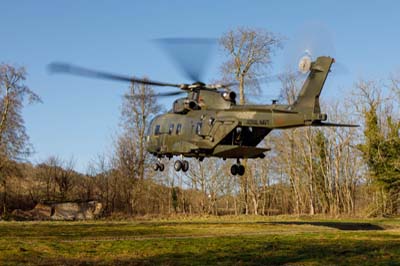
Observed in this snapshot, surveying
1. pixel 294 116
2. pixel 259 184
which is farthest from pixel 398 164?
pixel 294 116

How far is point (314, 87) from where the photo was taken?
20750 millimetres

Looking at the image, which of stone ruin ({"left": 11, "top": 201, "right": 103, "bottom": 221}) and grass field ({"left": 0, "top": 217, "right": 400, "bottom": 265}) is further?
stone ruin ({"left": 11, "top": 201, "right": 103, "bottom": 221})

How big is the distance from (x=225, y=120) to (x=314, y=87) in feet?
12.4

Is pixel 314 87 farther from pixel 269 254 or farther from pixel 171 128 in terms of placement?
pixel 269 254

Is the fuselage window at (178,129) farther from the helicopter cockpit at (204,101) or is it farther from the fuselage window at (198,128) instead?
the fuselage window at (198,128)

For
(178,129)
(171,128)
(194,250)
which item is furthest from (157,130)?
(194,250)

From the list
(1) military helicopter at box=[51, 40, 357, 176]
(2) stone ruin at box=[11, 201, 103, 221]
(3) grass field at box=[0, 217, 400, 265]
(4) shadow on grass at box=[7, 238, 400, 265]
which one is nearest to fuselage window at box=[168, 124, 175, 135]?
(1) military helicopter at box=[51, 40, 357, 176]

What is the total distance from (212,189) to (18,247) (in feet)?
107

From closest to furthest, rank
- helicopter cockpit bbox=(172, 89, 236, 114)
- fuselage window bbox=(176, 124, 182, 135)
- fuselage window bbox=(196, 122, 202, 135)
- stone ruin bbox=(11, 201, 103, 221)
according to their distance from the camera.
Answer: helicopter cockpit bbox=(172, 89, 236, 114)
fuselage window bbox=(196, 122, 202, 135)
fuselage window bbox=(176, 124, 182, 135)
stone ruin bbox=(11, 201, 103, 221)

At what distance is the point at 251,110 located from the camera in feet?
69.1

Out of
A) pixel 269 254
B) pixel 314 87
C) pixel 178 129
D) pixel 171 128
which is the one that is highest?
pixel 314 87

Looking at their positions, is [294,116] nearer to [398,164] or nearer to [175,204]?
[398,164]

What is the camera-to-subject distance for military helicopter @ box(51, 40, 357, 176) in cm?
2022

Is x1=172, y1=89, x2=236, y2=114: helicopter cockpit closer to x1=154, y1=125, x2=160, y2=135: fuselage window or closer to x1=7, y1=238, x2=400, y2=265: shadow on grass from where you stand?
x1=154, y1=125, x2=160, y2=135: fuselage window
